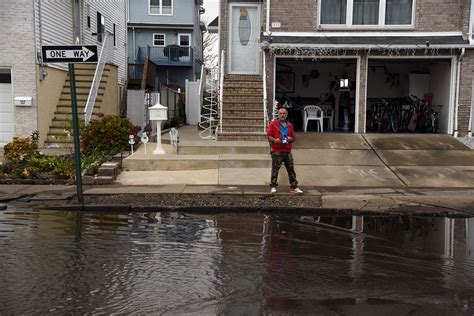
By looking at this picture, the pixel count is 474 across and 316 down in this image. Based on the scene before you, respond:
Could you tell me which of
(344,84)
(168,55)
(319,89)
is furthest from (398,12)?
(168,55)

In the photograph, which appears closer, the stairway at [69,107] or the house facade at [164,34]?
the stairway at [69,107]

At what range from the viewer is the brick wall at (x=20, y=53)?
603 inches

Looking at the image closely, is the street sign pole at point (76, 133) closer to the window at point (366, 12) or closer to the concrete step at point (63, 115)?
the concrete step at point (63, 115)

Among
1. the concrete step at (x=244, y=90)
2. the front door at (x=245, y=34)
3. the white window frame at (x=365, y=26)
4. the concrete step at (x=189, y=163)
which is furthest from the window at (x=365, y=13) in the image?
the concrete step at (x=189, y=163)

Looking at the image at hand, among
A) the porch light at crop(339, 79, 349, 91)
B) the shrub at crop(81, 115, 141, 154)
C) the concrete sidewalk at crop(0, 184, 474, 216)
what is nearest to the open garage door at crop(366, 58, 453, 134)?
the porch light at crop(339, 79, 349, 91)

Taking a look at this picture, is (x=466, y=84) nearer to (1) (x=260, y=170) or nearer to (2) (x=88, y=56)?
(1) (x=260, y=170)

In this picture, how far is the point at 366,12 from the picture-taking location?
15891 mm

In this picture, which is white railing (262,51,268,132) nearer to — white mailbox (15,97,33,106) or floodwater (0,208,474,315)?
floodwater (0,208,474,315)

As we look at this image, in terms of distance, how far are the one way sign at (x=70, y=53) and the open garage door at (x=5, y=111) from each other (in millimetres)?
7724

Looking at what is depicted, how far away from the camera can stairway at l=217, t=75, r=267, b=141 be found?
1466 cm

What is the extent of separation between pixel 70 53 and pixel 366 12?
9.86 metres

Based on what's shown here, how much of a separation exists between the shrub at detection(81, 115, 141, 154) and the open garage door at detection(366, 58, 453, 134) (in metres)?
7.89

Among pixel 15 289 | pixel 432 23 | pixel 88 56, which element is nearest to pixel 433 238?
pixel 15 289

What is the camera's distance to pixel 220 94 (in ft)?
51.5
